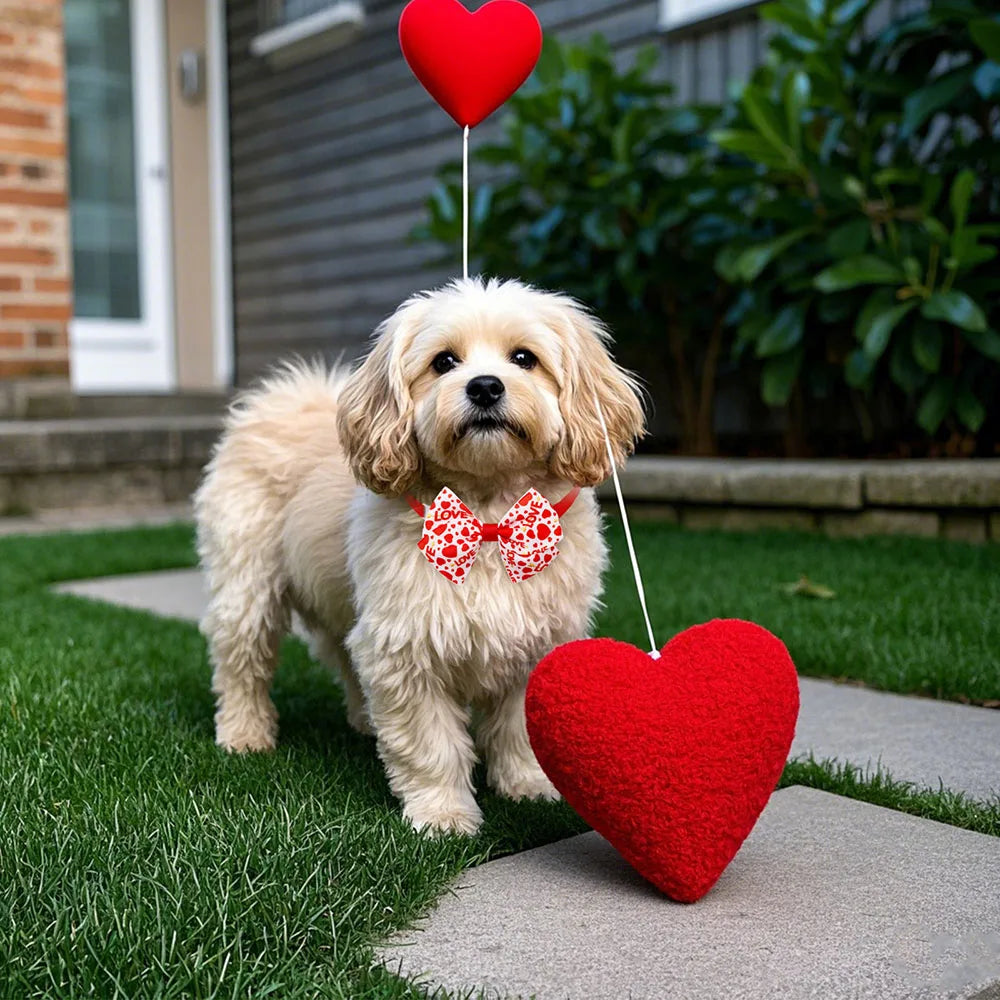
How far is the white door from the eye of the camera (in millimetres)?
9789

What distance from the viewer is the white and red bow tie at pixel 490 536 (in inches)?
87.4

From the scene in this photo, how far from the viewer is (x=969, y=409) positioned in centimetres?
500

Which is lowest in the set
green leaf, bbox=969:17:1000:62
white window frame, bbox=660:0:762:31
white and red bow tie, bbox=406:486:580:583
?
white and red bow tie, bbox=406:486:580:583

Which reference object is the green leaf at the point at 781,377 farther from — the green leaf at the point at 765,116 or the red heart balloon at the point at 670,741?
the red heart balloon at the point at 670,741

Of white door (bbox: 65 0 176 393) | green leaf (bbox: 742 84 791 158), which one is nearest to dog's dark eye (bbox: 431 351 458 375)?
green leaf (bbox: 742 84 791 158)

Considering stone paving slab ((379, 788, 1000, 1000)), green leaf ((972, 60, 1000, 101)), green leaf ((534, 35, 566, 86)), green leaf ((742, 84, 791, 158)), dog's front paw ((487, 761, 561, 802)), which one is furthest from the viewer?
green leaf ((534, 35, 566, 86))

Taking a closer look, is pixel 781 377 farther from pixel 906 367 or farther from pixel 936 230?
pixel 936 230

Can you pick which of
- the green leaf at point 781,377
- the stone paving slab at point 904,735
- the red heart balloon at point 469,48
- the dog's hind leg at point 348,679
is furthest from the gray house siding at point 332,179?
the stone paving slab at point 904,735

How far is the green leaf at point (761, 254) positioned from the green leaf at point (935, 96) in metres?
0.62

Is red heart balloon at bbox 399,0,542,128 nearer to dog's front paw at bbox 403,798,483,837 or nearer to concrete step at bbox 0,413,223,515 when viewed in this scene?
dog's front paw at bbox 403,798,483,837

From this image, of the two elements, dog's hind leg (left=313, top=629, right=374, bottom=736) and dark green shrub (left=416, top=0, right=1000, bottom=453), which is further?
dark green shrub (left=416, top=0, right=1000, bottom=453)

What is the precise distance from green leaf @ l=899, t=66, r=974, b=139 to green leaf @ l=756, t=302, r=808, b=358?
881mm

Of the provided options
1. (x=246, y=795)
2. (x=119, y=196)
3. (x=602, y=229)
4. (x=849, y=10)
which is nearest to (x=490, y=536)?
(x=246, y=795)

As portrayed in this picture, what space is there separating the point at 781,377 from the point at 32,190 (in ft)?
16.2
